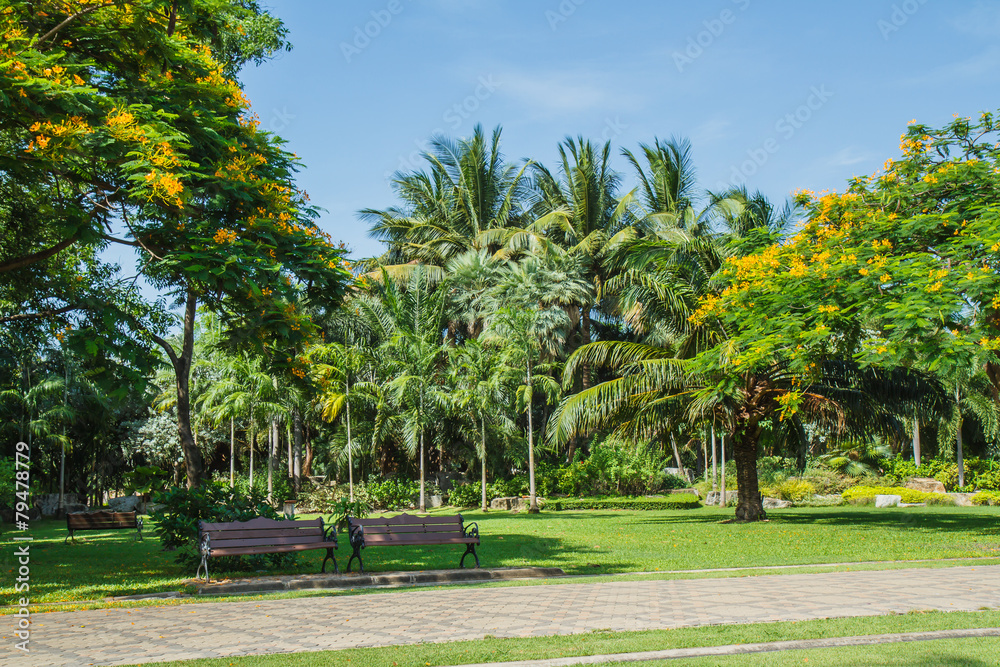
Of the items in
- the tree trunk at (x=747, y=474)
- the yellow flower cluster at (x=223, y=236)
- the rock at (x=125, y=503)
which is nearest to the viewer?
the yellow flower cluster at (x=223, y=236)

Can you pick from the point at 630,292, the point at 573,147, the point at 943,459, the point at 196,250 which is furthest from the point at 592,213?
the point at 196,250

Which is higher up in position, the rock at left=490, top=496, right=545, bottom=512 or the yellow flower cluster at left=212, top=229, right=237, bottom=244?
the yellow flower cluster at left=212, top=229, right=237, bottom=244

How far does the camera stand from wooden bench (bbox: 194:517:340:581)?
988 centimetres

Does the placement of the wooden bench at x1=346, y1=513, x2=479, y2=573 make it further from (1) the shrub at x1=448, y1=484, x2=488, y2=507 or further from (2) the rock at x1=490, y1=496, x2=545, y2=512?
(1) the shrub at x1=448, y1=484, x2=488, y2=507

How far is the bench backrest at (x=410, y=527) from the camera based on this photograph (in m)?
11.0

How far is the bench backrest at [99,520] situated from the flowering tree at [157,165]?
23.8ft

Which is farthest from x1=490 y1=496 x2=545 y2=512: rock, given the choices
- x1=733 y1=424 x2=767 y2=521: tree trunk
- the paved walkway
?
the paved walkway

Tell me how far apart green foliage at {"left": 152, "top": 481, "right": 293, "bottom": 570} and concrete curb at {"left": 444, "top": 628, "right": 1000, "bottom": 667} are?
22.5ft

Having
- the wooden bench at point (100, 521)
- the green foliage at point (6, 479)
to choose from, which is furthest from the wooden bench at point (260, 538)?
the green foliage at point (6, 479)

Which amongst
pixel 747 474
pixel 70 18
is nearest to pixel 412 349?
pixel 747 474

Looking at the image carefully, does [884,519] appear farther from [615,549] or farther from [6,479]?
[6,479]

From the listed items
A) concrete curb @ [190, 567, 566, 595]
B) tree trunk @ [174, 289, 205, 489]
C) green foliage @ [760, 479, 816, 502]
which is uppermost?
tree trunk @ [174, 289, 205, 489]

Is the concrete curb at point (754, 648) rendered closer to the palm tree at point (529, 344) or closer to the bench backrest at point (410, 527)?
the bench backrest at point (410, 527)

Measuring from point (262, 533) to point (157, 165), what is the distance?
4949 millimetres
